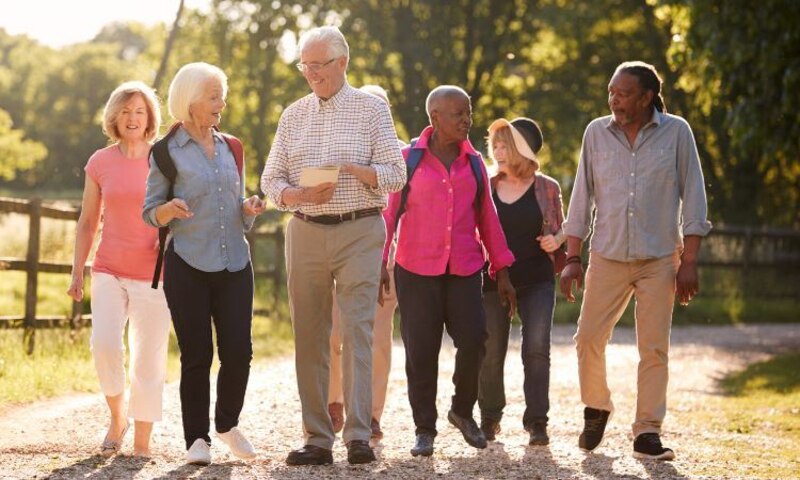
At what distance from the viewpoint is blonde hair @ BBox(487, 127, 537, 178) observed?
879cm

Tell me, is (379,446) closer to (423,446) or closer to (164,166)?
(423,446)

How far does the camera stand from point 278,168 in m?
7.25

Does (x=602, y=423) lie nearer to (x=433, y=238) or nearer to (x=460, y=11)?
(x=433, y=238)

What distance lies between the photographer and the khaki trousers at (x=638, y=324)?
7719 millimetres

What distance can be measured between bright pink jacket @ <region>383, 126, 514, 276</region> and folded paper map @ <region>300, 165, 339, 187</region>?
892 mm

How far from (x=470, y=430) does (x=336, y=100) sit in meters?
1.94

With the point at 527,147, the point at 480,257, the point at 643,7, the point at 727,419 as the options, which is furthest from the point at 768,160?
the point at 643,7

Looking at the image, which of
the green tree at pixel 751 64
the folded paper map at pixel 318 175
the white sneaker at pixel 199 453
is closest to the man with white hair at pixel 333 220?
the folded paper map at pixel 318 175

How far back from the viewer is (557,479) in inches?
270

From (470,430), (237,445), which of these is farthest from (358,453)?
(470,430)

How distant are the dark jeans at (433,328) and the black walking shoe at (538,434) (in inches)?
23.0

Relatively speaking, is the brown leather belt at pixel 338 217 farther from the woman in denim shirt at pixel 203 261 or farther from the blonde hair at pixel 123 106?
the blonde hair at pixel 123 106

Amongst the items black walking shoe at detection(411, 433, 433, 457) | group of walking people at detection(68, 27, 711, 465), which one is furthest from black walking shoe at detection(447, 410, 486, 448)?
black walking shoe at detection(411, 433, 433, 457)

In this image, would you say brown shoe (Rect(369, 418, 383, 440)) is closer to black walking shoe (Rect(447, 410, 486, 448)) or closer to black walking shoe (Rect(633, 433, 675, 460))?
black walking shoe (Rect(447, 410, 486, 448))
